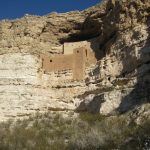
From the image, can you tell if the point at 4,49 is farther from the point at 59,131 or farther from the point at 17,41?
the point at 59,131

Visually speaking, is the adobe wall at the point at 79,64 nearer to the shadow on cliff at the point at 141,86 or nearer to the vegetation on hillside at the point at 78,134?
the shadow on cliff at the point at 141,86

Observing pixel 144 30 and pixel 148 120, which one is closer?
pixel 148 120

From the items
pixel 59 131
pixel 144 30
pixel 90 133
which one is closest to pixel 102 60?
pixel 144 30

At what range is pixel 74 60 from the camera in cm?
2630

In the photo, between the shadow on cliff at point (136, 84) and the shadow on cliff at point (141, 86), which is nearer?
the shadow on cliff at point (141, 86)

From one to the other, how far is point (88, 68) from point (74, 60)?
3.15 feet

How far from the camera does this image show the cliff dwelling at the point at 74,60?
85.5 ft

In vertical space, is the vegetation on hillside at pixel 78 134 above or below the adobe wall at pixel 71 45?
below

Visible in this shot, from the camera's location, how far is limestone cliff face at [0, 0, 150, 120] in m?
22.1

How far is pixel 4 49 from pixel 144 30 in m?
8.52

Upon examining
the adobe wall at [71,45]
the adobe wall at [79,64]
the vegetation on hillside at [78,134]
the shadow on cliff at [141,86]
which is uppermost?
the adobe wall at [71,45]

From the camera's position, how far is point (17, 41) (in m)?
27.4

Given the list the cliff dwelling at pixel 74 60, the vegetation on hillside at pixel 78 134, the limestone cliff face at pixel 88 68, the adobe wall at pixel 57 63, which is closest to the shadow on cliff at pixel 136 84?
the limestone cliff face at pixel 88 68

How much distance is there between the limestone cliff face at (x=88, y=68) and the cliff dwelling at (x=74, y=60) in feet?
0.95
